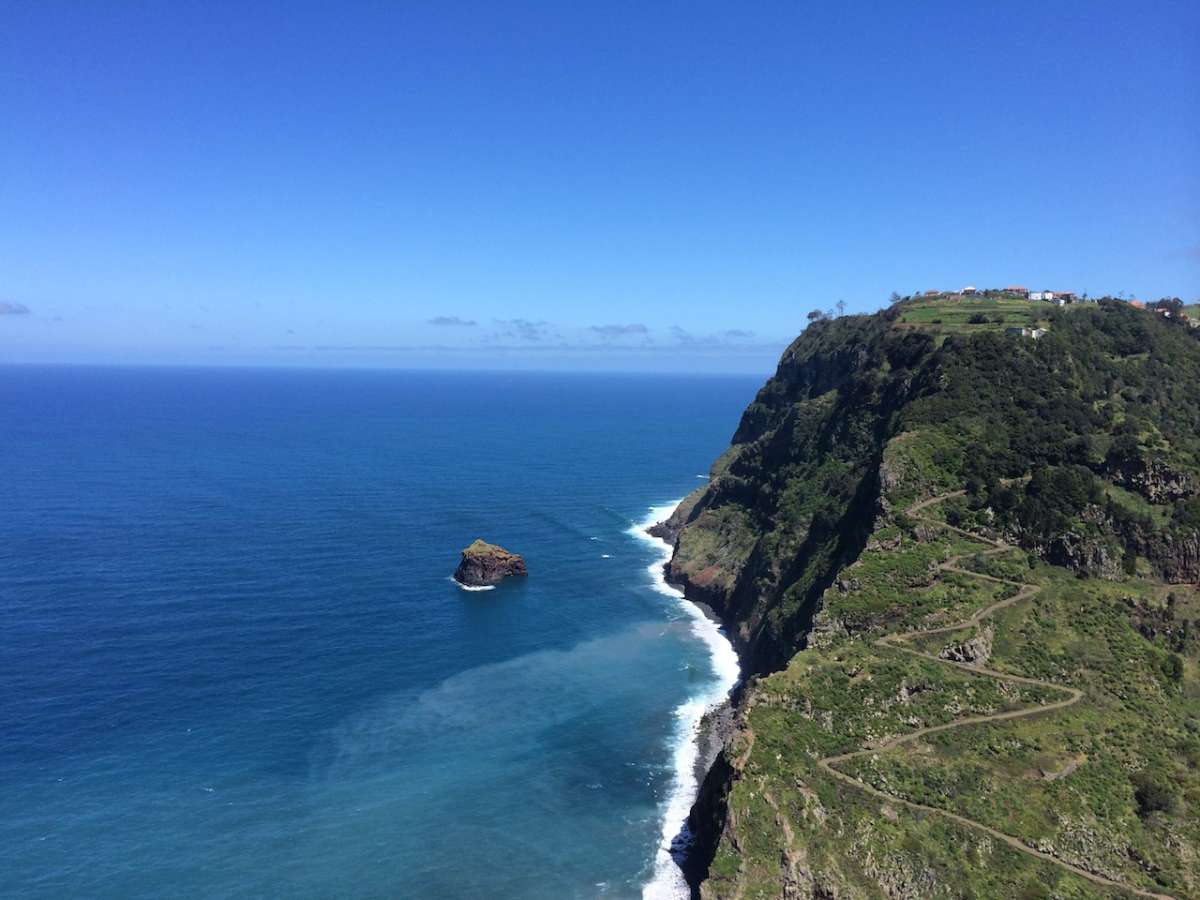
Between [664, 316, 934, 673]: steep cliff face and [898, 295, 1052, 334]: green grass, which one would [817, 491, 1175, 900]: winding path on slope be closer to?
[664, 316, 934, 673]: steep cliff face

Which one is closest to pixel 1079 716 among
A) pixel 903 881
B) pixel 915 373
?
pixel 903 881

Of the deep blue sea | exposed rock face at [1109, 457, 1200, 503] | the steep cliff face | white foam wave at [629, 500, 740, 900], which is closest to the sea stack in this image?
the deep blue sea

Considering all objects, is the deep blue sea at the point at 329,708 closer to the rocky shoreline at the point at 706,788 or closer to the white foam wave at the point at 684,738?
the white foam wave at the point at 684,738

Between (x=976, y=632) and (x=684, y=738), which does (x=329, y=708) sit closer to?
(x=684, y=738)

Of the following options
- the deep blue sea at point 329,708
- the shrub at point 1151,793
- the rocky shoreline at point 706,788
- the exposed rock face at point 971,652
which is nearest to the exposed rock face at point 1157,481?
the exposed rock face at point 971,652

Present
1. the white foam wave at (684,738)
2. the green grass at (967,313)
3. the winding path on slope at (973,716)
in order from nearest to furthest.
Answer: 1. the winding path on slope at (973,716)
2. the white foam wave at (684,738)
3. the green grass at (967,313)

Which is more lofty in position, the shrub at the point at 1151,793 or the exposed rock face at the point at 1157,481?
the exposed rock face at the point at 1157,481
